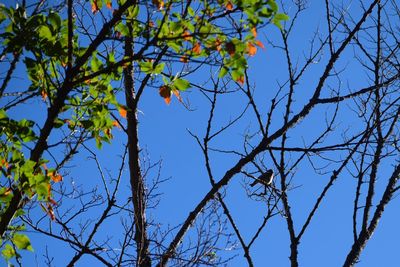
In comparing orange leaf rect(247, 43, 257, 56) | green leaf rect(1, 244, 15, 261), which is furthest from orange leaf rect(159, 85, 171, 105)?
green leaf rect(1, 244, 15, 261)

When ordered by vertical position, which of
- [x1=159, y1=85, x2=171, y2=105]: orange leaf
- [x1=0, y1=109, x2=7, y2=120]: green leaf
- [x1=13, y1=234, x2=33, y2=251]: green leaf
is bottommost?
[x1=13, y1=234, x2=33, y2=251]: green leaf

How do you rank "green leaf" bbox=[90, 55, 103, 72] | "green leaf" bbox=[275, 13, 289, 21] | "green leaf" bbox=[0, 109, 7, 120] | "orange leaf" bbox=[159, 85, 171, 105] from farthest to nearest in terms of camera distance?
"orange leaf" bbox=[159, 85, 171, 105] → "green leaf" bbox=[90, 55, 103, 72] → "green leaf" bbox=[0, 109, 7, 120] → "green leaf" bbox=[275, 13, 289, 21]

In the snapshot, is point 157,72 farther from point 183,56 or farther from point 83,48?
point 83,48

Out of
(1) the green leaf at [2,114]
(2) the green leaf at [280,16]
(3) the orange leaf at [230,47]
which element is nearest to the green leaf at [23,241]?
(1) the green leaf at [2,114]

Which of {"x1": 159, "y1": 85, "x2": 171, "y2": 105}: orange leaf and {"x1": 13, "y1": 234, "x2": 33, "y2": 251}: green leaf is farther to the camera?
{"x1": 159, "y1": 85, "x2": 171, "y2": 105}: orange leaf

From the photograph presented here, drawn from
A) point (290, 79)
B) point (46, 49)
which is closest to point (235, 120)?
point (290, 79)

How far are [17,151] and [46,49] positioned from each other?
58 centimetres

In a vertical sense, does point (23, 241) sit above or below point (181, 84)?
below

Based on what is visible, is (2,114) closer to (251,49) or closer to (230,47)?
(230,47)

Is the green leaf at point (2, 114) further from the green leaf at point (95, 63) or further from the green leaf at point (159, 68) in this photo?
the green leaf at point (159, 68)

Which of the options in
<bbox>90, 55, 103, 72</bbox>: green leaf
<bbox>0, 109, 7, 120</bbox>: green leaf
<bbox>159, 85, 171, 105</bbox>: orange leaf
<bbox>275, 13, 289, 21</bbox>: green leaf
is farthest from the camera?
<bbox>159, 85, 171, 105</bbox>: orange leaf

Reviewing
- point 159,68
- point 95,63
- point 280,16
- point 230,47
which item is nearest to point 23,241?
point 95,63

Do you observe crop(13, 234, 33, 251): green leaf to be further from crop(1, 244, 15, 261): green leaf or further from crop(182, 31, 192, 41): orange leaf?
crop(182, 31, 192, 41): orange leaf

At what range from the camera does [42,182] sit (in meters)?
2.28
